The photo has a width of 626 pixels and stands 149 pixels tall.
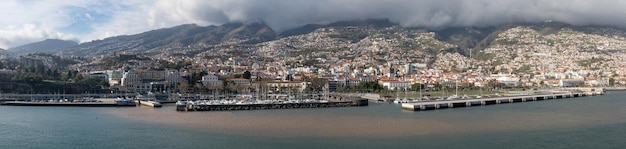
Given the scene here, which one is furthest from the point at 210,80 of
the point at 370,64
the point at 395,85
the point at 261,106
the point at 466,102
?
the point at 370,64

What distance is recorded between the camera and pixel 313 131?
1131 inches

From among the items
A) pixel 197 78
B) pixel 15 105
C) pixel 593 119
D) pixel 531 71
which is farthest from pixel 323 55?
pixel 593 119

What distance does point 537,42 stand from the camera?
5719 inches

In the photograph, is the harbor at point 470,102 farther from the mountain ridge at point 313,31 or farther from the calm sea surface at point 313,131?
the mountain ridge at point 313,31

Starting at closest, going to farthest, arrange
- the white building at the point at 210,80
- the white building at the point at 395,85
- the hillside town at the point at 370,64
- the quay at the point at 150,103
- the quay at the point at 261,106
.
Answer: the quay at the point at 261,106, the quay at the point at 150,103, the white building at the point at 210,80, the hillside town at the point at 370,64, the white building at the point at 395,85

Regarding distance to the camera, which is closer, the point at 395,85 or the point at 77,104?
the point at 77,104

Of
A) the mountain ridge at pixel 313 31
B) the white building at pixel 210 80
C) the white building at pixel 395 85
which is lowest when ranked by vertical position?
the white building at pixel 395 85

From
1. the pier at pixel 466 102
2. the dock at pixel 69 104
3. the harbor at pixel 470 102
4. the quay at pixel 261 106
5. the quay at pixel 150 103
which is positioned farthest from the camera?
the dock at pixel 69 104

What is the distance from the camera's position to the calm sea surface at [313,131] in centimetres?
2464

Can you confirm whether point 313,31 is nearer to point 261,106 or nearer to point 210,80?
point 210,80

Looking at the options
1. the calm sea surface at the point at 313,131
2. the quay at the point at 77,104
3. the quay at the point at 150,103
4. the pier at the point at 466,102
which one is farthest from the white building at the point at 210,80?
the calm sea surface at the point at 313,131

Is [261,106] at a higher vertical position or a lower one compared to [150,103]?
lower

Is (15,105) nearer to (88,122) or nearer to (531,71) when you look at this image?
(88,122)

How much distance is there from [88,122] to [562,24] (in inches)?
6313
